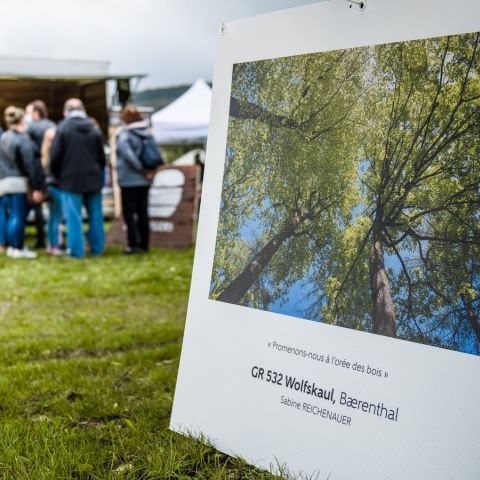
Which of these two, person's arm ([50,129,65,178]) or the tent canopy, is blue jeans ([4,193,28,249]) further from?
the tent canopy

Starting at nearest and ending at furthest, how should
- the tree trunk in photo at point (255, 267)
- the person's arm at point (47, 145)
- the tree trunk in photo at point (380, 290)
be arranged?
the tree trunk in photo at point (380, 290) < the tree trunk in photo at point (255, 267) < the person's arm at point (47, 145)

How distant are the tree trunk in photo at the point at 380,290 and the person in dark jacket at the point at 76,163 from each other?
307 inches

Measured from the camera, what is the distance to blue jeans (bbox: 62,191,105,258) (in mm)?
9633

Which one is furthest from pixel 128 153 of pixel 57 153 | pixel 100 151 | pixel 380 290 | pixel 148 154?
pixel 380 290

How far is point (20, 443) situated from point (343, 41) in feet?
6.28

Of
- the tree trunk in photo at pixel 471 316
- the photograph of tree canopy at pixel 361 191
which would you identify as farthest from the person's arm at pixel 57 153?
the tree trunk in photo at pixel 471 316

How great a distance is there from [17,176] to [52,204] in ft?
2.30

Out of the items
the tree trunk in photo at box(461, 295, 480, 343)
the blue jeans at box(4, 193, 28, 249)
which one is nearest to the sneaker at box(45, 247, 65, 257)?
the blue jeans at box(4, 193, 28, 249)

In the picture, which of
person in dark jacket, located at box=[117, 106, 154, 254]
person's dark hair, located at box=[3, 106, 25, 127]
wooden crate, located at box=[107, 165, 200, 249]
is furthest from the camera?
wooden crate, located at box=[107, 165, 200, 249]

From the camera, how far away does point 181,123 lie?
53.6ft

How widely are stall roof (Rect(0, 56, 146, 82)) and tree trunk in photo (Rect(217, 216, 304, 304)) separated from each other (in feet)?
36.5

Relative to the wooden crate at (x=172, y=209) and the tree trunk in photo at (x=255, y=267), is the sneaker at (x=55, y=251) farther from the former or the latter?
the tree trunk in photo at (x=255, y=267)

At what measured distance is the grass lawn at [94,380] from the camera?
261cm

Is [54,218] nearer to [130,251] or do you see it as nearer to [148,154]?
[130,251]
